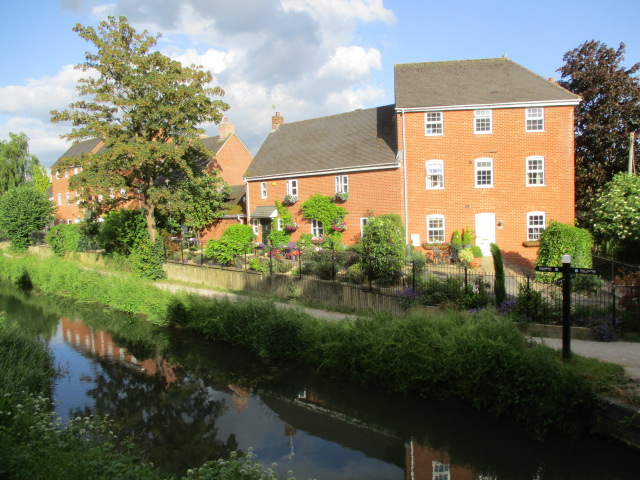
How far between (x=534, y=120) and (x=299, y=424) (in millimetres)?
18104

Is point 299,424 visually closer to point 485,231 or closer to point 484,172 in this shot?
point 485,231

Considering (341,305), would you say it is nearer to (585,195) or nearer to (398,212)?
(398,212)

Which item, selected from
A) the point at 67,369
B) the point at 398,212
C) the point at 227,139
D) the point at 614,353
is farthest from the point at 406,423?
the point at 227,139

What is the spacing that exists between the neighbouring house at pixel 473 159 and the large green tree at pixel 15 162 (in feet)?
133

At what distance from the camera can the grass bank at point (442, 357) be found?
7680 mm

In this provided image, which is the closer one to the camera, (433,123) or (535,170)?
(535,170)

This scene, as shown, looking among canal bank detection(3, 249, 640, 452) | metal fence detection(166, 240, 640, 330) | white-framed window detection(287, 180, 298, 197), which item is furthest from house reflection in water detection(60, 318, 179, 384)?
white-framed window detection(287, 180, 298, 197)

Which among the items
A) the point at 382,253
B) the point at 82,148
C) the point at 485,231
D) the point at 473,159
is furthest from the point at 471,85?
the point at 82,148

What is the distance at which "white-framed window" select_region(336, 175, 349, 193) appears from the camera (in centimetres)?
2496

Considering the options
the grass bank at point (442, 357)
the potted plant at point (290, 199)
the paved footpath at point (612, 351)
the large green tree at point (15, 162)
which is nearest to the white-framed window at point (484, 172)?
the potted plant at point (290, 199)

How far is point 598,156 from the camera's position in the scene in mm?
23234

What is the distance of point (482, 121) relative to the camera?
22.0 m

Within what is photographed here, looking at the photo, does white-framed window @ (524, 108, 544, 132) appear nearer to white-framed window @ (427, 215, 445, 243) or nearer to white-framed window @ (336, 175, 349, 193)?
white-framed window @ (427, 215, 445, 243)

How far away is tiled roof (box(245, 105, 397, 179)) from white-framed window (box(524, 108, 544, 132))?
5928 millimetres
